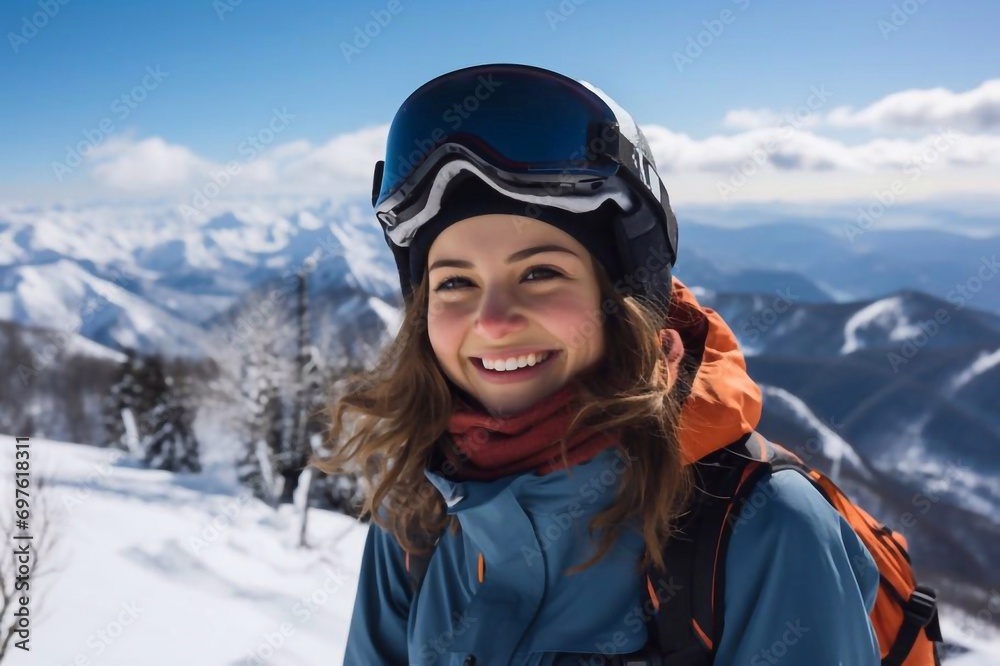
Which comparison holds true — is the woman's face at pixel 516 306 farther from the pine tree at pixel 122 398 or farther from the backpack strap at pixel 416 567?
the pine tree at pixel 122 398

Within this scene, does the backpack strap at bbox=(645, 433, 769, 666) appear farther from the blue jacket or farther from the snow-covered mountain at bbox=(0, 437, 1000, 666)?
the snow-covered mountain at bbox=(0, 437, 1000, 666)

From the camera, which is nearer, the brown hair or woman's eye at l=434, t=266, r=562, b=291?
the brown hair

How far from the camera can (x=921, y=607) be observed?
1551 millimetres

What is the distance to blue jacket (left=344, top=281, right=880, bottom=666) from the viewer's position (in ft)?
4.36

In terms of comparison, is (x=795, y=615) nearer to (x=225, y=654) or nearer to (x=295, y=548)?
(x=225, y=654)

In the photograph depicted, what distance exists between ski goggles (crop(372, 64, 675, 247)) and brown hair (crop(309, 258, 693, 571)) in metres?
0.22

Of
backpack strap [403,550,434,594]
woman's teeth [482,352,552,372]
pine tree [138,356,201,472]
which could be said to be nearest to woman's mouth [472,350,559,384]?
woman's teeth [482,352,552,372]

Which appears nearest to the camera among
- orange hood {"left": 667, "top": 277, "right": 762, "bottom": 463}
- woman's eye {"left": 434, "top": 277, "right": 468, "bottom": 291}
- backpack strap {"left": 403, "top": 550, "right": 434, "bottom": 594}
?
orange hood {"left": 667, "top": 277, "right": 762, "bottom": 463}

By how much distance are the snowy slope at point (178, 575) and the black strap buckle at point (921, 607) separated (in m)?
8.17

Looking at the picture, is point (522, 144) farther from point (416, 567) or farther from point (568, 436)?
point (416, 567)

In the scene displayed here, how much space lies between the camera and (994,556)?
52.6 meters

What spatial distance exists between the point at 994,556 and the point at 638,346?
6597cm

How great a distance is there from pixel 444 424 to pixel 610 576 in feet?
1.96

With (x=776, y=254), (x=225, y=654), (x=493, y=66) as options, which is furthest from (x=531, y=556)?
(x=776, y=254)
